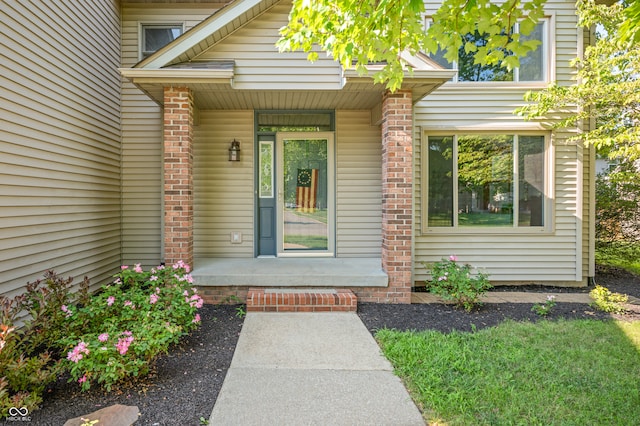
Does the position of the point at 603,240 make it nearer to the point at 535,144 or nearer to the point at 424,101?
the point at 535,144

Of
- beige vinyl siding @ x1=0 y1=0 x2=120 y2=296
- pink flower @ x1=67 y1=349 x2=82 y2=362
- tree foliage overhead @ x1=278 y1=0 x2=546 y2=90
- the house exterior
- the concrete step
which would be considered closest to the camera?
pink flower @ x1=67 y1=349 x2=82 y2=362

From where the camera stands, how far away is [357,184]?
243 inches

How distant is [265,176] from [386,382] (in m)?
4.19

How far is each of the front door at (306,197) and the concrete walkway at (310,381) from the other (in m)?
2.27

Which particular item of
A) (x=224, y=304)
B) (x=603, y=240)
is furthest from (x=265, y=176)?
(x=603, y=240)

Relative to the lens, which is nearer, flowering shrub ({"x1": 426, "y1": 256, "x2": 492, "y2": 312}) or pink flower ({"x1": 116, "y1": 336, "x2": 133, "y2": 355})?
pink flower ({"x1": 116, "y1": 336, "x2": 133, "y2": 355})

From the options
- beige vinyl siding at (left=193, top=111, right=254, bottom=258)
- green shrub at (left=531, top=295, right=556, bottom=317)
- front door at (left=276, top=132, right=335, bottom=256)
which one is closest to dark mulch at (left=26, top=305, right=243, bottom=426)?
beige vinyl siding at (left=193, top=111, right=254, bottom=258)

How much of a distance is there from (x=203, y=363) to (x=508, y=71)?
6.28m

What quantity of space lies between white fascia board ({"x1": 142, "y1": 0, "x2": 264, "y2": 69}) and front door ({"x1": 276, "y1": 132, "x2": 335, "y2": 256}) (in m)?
2.11

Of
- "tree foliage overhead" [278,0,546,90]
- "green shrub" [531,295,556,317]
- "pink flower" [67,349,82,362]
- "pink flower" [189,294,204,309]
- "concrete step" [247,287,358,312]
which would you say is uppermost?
"tree foliage overhead" [278,0,546,90]

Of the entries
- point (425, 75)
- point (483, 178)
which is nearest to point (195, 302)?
point (425, 75)

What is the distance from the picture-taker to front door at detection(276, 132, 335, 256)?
6180 millimetres

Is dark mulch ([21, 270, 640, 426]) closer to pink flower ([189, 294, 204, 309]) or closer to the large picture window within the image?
pink flower ([189, 294, 204, 309])

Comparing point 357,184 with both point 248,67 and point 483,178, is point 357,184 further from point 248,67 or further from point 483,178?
point 248,67
